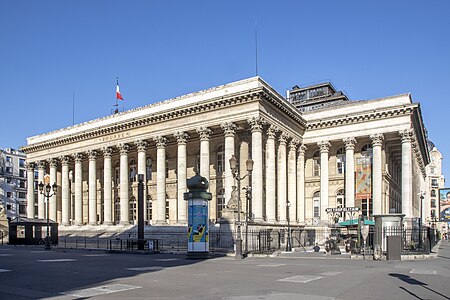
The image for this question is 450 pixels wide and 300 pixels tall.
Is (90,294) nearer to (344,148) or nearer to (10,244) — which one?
(10,244)

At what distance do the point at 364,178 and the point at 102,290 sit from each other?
120ft

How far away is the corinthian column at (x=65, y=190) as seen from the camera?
191 feet

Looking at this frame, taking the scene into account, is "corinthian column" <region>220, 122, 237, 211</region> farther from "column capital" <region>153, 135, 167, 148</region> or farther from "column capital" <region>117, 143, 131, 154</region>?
"column capital" <region>117, 143, 131, 154</region>

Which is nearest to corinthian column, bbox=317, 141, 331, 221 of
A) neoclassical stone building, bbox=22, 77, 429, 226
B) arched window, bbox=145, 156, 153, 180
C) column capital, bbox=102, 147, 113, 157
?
neoclassical stone building, bbox=22, 77, 429, 226

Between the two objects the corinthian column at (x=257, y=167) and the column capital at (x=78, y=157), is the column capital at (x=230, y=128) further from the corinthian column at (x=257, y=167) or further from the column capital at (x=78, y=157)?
the column capital at (x=78, y=157)

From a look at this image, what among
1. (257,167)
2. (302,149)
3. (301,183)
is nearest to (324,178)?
(301,183)

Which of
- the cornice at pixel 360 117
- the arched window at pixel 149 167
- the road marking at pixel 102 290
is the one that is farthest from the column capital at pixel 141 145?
the road marking at pixel 102 290

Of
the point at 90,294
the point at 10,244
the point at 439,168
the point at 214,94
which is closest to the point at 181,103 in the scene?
the point at 214,94

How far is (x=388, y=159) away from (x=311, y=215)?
10.9 metres

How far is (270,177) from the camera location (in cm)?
4053

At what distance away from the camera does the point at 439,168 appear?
138 metres

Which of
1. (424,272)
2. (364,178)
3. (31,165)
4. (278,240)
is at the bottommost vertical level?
(278,240)

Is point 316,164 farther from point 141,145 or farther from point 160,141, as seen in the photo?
point 141,145

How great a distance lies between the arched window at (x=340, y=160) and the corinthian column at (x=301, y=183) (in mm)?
4035
